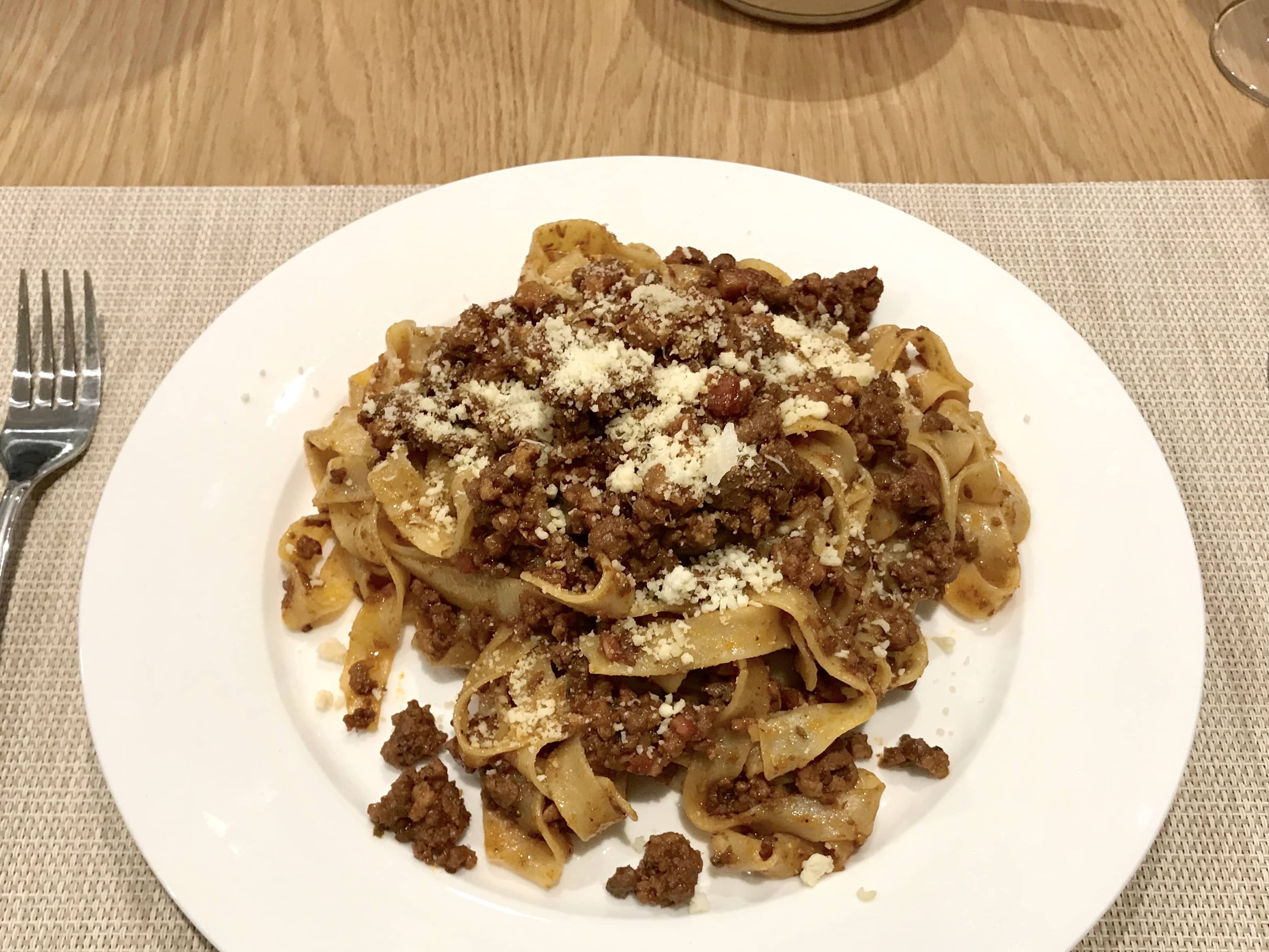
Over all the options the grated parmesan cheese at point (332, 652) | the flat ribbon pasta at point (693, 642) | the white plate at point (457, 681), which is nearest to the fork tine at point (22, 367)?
the white plate at point (457, 681)

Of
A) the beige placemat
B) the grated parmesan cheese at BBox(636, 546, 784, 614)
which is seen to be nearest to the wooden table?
the beige placemat

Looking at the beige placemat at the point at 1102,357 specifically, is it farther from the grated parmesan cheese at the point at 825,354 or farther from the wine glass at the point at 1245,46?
the grated parmesan cheese at the point at 825,354

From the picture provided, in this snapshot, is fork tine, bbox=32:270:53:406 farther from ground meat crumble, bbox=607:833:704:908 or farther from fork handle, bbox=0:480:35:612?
ground meat crumble, bbox=607:833:704:908

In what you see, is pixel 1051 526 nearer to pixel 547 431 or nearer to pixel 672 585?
pixel 672 585

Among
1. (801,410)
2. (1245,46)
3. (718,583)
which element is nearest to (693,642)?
(718,583)

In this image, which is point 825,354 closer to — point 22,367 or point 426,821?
point 426,821

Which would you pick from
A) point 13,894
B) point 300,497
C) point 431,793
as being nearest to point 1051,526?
point 431,793
